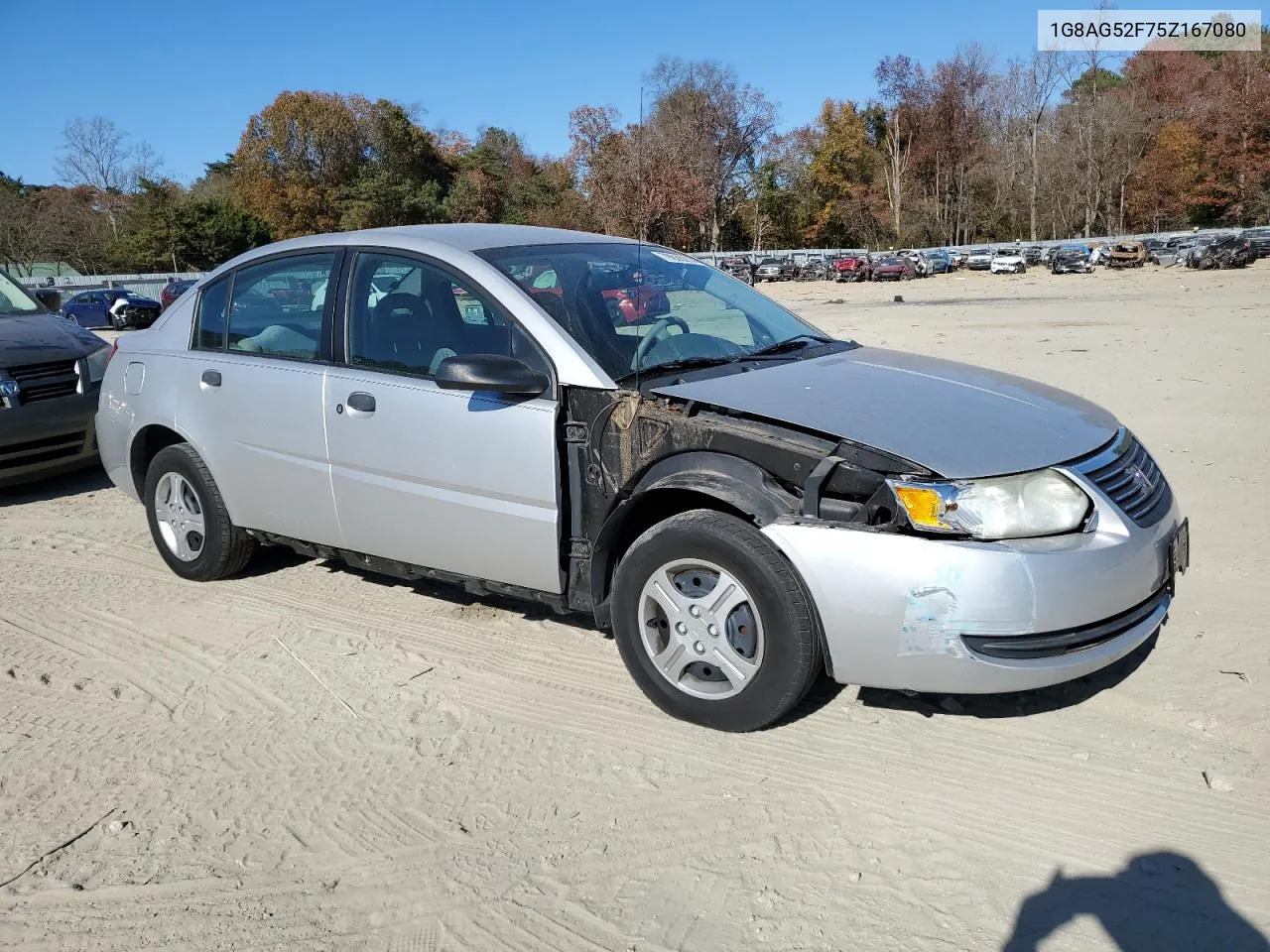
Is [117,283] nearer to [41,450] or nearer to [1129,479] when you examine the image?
[41,450]

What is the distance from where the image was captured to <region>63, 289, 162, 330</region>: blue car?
34.6 m

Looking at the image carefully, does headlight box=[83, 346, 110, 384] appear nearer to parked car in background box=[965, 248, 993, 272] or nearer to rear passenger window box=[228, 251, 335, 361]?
rear passenger window box=[228, 251, 335, 361]

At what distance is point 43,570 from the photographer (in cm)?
568

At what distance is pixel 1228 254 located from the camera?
39812 mm

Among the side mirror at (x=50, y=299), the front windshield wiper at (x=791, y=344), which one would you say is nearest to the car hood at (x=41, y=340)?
the side mirror at (x=50, y=299)

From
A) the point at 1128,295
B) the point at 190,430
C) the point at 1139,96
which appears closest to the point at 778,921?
the point at 190,430

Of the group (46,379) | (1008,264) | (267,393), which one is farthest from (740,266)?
(267,393)

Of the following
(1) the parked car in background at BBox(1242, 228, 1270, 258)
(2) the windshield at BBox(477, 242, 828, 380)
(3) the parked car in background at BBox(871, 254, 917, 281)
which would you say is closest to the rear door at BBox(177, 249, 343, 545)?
(2) the windshield at BBox(477, 242, 828, 380)

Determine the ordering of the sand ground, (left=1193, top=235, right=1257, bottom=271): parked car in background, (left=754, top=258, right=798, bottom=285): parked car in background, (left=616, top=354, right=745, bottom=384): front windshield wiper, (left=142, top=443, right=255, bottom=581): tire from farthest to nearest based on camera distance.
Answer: (left=754, top=258, right=798, bottom=285): parked car in background → (left=1193, top=235, right=1257, bottom=271): parked car in background → (left=142, top=443, right=255, bottom=581): tire → (left=616, top=354, right=745, bottom=384): front windshield wiper → the sand ground

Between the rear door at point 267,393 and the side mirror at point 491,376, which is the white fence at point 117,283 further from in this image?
the side mirror at point 491,376

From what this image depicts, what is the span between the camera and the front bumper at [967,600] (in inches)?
118

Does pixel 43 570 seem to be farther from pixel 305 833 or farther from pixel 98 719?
pixel 305 833

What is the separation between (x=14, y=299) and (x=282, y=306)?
495 cm

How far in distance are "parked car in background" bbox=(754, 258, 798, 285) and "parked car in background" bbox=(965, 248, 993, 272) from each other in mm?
8440
